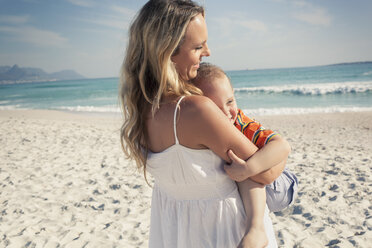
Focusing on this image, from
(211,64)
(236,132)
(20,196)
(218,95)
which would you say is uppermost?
(211,64)

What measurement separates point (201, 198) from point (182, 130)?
363 millimetres

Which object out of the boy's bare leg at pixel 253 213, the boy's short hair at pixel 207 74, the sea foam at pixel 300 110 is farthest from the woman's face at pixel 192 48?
the sea foam at pixel 300 110

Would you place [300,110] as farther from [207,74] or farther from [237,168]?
[237,168]

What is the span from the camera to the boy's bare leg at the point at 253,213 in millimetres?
1233

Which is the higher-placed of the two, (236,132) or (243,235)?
(236,132)

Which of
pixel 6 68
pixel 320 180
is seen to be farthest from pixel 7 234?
pixel 6 68

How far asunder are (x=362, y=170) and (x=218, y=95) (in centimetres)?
470

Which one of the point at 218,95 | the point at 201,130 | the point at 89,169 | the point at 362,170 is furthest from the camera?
the point at 89,169

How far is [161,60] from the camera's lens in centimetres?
130

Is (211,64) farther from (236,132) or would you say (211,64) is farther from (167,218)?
(167,218)

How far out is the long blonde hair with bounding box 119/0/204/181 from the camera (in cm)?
129

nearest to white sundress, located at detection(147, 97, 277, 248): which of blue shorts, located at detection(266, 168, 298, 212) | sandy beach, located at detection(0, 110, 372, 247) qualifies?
blue shorts, located at detection(266, 168, 298, 212)

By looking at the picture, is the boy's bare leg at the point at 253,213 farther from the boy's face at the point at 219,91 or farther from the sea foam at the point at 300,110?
the sea foam at the point at 300,110

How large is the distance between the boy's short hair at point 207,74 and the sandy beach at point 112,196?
2.33 m
